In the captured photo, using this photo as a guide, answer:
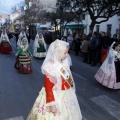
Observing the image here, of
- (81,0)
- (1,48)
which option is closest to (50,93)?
(1,48)

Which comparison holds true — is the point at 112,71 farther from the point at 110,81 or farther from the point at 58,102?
the point at 58,102

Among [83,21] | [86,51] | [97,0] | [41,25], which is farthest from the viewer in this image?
[41,25]

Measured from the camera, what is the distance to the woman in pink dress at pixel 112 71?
7508mm

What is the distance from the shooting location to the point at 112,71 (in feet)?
24.9

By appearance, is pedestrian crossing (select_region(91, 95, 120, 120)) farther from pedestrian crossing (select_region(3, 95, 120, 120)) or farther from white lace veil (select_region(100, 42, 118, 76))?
white lace veil (select_region(100, 42, 118, 76))

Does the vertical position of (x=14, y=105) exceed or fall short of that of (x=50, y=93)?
it falls short

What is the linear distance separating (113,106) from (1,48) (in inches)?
531

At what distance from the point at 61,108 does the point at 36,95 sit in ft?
11.1

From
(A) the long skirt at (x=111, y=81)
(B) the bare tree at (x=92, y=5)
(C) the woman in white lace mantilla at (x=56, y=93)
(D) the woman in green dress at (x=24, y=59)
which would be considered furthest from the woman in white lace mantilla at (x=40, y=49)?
(C) the woman in white lace mantilla at (x=56, y=93)

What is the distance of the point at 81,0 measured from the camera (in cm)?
1966

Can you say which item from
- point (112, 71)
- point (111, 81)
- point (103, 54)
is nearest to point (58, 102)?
point (111, 81)

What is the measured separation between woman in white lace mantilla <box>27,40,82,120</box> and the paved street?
1.67 meters

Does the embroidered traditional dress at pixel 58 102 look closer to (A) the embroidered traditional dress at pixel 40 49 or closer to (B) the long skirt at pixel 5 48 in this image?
(A) the embroidered traditional dress at pixel 40 49

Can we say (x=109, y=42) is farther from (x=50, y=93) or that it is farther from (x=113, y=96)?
(x=50, y=93)
